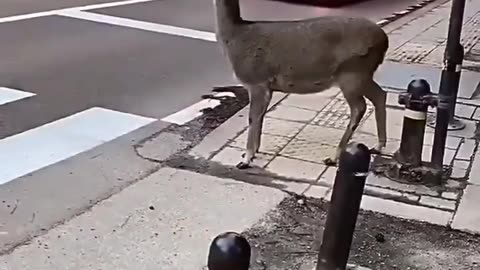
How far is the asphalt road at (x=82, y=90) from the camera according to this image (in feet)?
17.7

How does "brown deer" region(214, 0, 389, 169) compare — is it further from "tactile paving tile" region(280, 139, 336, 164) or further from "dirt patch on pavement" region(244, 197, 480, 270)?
"dirt patch on pavement" region(244, 197, 480, 270)

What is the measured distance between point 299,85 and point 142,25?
6.20 metres

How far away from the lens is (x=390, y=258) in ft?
14.8

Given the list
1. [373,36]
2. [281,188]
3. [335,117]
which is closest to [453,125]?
[335,117]

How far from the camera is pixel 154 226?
4.80 m

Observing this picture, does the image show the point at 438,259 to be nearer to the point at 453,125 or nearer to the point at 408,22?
the point at 453,125

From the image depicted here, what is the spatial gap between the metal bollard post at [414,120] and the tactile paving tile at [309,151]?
2.20ft

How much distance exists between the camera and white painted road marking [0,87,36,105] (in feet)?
24.8

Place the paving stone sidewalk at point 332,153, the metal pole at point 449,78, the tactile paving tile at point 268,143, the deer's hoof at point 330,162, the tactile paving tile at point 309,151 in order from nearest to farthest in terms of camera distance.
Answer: the paving stone sidewalk at point 332,153 < the metal pole at point 449,78 < the deer's hoof at point 330,162 < the tactile paving tile at point 309,151 < the tactile paving tile at point 268,143

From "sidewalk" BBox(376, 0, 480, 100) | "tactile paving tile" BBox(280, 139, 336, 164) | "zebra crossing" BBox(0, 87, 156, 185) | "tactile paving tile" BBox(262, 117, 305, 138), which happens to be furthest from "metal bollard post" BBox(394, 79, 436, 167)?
"sidewalk" BBox(376, 0, 480, 100)

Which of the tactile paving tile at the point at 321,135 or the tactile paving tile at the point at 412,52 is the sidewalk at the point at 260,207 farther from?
the tactile paving tile at the point at 412,52

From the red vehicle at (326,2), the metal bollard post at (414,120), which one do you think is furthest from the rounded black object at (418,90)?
the red vehicle at (326,2)

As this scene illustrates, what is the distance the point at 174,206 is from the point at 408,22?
9.33 meters

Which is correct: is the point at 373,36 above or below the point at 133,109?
above
